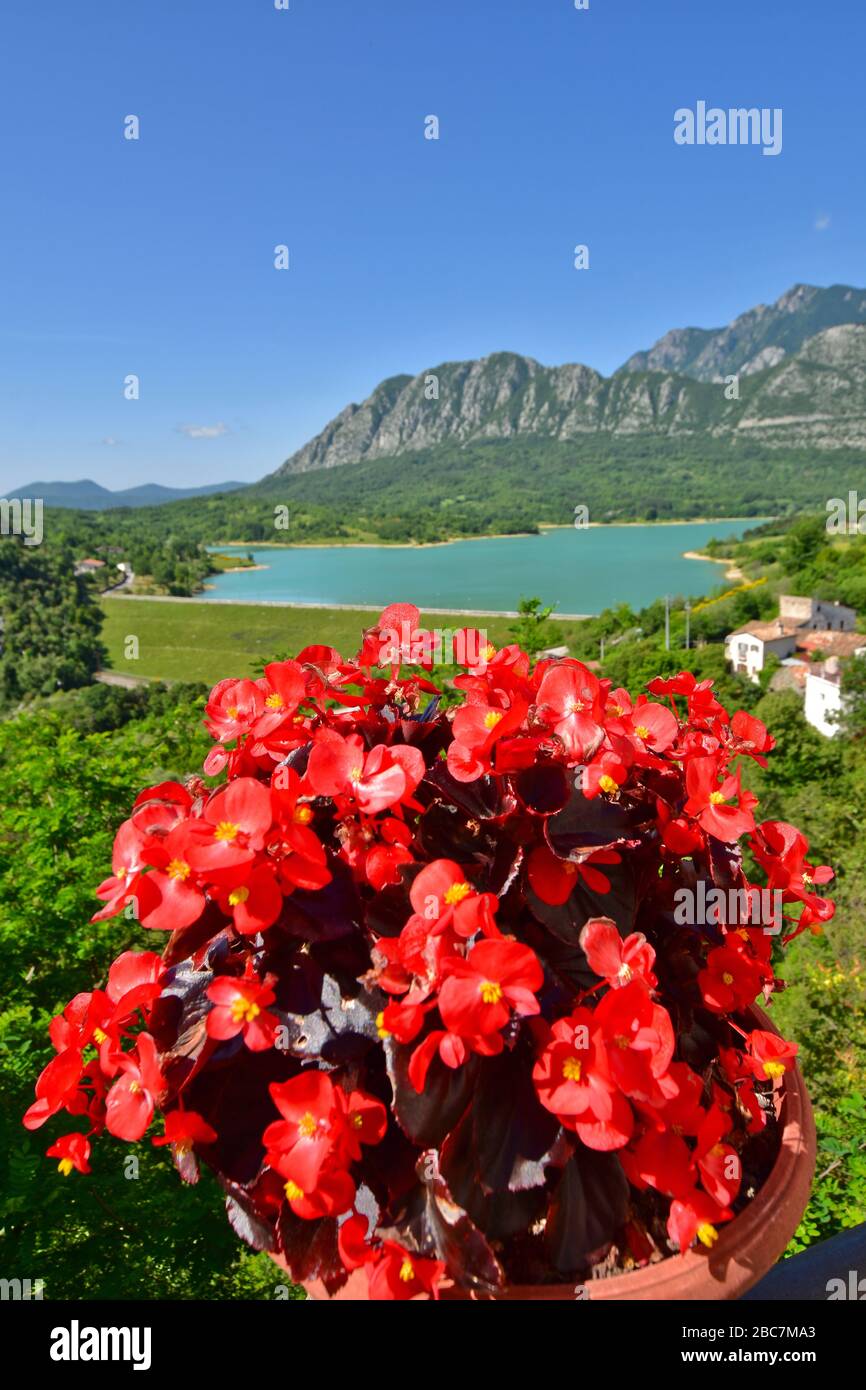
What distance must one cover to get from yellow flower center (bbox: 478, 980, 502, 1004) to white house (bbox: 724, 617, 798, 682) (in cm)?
4425

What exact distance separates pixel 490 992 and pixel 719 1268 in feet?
1.93

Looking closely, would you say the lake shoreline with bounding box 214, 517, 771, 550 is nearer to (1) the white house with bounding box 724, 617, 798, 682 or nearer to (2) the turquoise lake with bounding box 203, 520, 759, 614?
(2) the turquoise lake with bounding box 203, 520, 759, 614

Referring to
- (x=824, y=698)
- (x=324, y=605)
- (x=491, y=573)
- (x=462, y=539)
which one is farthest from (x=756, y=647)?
(x=462, y=539)

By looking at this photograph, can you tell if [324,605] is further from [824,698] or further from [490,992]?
[490,992]

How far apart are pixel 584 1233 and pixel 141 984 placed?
2.11ft

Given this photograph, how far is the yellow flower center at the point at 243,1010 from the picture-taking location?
800 mm

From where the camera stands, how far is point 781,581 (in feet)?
204

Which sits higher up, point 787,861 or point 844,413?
point 844,413

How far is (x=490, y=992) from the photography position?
0.74m

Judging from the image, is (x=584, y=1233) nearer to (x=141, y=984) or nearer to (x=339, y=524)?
(x=141, y=984)

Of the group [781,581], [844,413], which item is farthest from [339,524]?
[844,413]

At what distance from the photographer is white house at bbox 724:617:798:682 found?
42969 mm

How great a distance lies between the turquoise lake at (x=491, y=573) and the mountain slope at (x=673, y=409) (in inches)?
2786

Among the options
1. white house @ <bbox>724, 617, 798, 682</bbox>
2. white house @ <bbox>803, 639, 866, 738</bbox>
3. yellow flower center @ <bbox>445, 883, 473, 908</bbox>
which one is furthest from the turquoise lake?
yellow flower center @ <bbox>445, 883, 473, 908</bbox>
